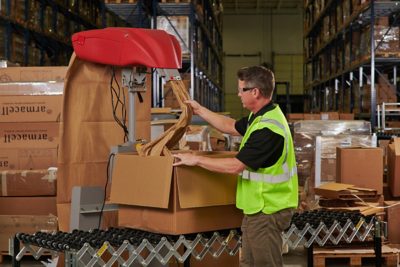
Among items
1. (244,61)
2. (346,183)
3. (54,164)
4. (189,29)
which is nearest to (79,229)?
(54,164)

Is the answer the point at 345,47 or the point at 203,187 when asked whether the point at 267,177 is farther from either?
the point at 345,47

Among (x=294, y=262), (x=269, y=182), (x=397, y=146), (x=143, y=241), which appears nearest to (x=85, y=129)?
(x=143, y=241)

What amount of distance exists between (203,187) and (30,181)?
3213mm

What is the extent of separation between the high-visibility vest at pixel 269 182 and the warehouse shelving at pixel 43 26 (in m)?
6.72

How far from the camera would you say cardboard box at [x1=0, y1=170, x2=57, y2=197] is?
6.25 metres

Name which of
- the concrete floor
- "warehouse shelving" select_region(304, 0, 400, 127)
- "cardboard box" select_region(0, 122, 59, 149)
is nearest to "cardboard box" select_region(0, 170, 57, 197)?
"cardboard box" select_region(0, 122, 59, 149)

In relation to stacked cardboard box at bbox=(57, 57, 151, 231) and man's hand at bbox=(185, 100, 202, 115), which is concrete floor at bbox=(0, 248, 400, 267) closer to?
stacked cardboard box at bbox=(57, 57, 151, 231)

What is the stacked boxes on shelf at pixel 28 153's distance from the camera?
20.6ft

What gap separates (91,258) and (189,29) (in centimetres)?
907

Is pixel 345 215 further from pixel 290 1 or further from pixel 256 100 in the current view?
pixel 290 1

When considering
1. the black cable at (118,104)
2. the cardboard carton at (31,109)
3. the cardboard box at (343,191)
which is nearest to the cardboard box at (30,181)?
the cardboard carton at (31,109)

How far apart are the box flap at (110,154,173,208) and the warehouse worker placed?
0.12 m

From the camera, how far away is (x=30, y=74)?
6539 mm

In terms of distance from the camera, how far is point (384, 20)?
38.2 feet
